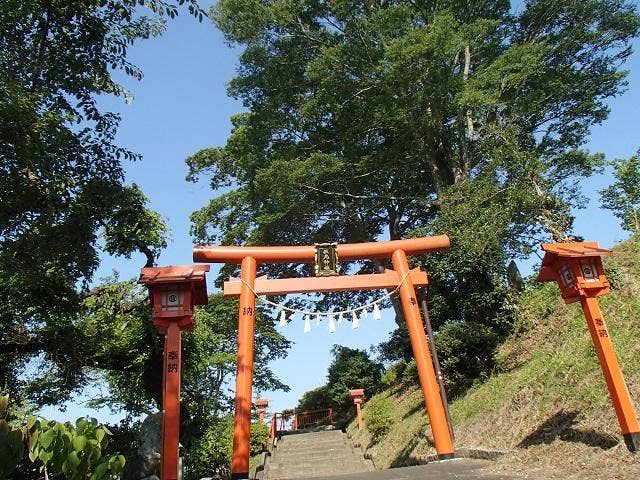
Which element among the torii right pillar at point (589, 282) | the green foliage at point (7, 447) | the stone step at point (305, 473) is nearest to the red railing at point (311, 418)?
the stone step at point (305, 473)

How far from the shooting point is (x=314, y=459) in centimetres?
1373

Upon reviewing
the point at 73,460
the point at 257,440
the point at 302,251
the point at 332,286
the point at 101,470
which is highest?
the point at 302,251

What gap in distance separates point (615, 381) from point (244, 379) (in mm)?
5455

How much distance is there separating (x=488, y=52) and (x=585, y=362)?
488 inches

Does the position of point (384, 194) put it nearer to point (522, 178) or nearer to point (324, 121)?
point (324, 121)

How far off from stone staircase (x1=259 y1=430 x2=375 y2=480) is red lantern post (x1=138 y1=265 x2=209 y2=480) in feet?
19.1

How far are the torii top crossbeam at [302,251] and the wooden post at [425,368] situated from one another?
0.25 meters

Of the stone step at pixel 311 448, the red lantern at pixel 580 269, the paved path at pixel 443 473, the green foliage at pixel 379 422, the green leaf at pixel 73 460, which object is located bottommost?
the stone step at pixel 311 448

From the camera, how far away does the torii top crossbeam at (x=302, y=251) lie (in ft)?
30.4

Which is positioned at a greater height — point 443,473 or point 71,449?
point 71,449

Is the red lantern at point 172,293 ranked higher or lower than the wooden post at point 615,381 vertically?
higher

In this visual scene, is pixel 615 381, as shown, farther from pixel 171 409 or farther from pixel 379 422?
pixel 379 422

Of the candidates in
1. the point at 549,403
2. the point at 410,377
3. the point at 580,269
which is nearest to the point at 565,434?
the point at 549,403

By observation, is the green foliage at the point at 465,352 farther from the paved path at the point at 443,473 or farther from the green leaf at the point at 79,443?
the green leaf at the point at 79,443
